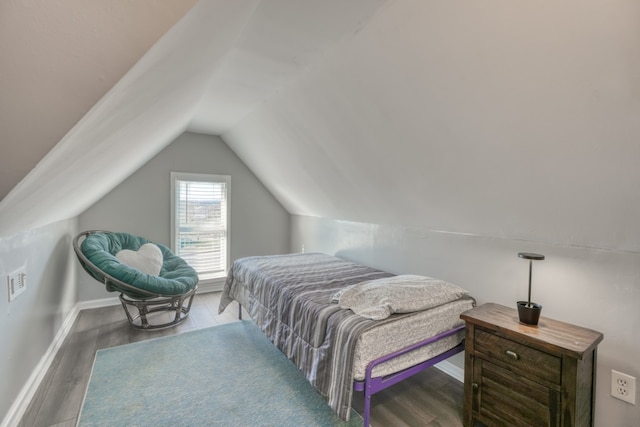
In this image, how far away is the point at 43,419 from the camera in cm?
185

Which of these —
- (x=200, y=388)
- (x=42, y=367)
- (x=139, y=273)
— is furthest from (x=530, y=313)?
(x=42, y=367)

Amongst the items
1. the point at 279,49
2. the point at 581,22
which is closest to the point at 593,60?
the point at 581,22

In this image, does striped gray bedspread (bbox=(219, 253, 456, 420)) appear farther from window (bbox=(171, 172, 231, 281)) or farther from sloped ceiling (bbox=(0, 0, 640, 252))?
window (bbox=(171, 172, 231, 281))

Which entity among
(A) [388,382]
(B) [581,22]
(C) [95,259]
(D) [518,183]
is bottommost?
(A) [388,382]

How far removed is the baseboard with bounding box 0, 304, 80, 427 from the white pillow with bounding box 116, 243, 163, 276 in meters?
0.79

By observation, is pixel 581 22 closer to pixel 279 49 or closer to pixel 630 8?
pixel 630 8

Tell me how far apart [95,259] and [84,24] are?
9.14 feet

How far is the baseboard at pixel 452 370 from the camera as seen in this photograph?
2365mm

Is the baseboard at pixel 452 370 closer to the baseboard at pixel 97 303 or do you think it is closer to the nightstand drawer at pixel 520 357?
the nightstand drawer at pixel 520 357

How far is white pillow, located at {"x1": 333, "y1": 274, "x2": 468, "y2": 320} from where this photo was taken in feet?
6.08

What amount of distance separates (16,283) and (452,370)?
3095mm

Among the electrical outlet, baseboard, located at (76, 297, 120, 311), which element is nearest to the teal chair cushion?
baseboard, located at (76, 297, 120, 311)

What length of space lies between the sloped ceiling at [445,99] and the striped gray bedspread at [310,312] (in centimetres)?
107

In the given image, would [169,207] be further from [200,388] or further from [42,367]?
[200,388]
